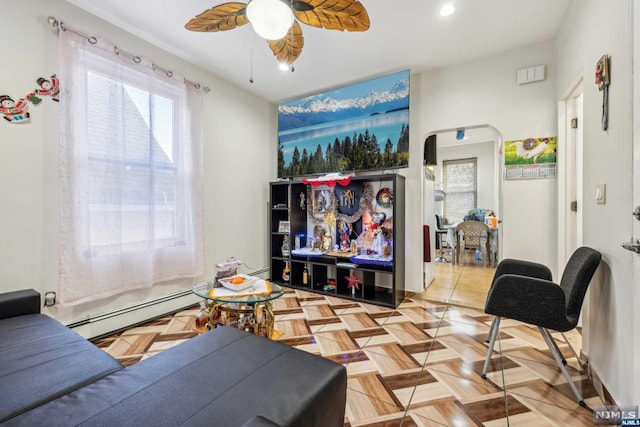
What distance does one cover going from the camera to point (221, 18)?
1.75 meters

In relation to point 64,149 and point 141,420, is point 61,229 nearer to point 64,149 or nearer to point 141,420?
point 64,149

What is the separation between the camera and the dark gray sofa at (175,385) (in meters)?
0.86

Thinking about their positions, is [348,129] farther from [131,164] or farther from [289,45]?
[131,164]

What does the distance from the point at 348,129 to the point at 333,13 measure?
1936 millimetres

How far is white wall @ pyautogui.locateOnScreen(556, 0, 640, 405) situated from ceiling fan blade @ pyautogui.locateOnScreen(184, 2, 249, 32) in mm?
2052

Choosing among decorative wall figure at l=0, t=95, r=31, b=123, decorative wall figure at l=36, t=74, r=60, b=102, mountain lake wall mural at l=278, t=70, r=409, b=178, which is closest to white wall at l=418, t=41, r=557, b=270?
mountain lake wall mural at l=278, t=70, r=409, b=178

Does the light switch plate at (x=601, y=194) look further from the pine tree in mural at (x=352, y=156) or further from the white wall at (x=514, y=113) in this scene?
the pine tree in mural at (x=352, y=156)

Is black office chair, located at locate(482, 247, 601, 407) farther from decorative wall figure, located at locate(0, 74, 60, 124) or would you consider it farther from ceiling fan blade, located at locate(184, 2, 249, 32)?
decorative wall figure, located at locate(0, 74, 60, 124)

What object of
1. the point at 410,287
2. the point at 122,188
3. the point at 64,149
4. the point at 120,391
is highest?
the point at 64,149

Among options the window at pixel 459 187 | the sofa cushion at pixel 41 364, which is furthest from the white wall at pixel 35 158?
the window at pixel 459 187

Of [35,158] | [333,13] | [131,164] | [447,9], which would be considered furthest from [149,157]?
[447,9]

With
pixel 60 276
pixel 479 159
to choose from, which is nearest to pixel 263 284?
pixel 60 276

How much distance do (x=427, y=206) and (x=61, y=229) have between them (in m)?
3.87

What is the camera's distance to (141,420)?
2.72 ft
